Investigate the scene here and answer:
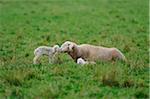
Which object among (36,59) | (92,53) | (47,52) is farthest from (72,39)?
(36,59)

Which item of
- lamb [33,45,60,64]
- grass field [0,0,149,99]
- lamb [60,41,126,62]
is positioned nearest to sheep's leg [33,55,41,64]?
lamb [33,45,60,64]

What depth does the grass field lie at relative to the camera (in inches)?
342

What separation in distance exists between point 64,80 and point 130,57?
12.2ft

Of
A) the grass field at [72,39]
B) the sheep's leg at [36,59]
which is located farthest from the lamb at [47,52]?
the grass field at [72,39]

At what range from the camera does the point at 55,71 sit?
9.99 metres

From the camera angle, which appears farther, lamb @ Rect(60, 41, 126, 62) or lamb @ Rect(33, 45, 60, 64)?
lamb @ Rect(60, 41, 126, 62)

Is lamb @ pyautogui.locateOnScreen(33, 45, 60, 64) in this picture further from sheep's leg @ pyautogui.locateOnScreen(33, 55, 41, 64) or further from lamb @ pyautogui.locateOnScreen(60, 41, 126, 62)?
lamb @ pyautogui.locateOnScreen(60, 41, 126, 62)

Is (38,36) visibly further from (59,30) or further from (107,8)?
(107,8)

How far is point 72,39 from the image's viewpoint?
655 inches

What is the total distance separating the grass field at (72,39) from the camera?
28.5ft

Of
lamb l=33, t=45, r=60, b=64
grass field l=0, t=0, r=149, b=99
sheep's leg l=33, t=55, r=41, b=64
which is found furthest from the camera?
lamb l=33, t=45, r=60, b=64

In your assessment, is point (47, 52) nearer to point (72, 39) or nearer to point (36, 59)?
point (36, 59)

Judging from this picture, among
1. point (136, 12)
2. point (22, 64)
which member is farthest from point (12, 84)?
point (136, 12)

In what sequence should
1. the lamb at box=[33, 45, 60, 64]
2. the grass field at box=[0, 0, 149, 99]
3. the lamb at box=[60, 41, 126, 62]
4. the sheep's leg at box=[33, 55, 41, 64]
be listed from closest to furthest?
the grass field at box=[0, 0, 149, 99], the sheep's leg at box=[33, 55, 41, 64], the lamb at box=[33, 45, 60, 64], the lamb at box=[60, 41, 126, 62]
